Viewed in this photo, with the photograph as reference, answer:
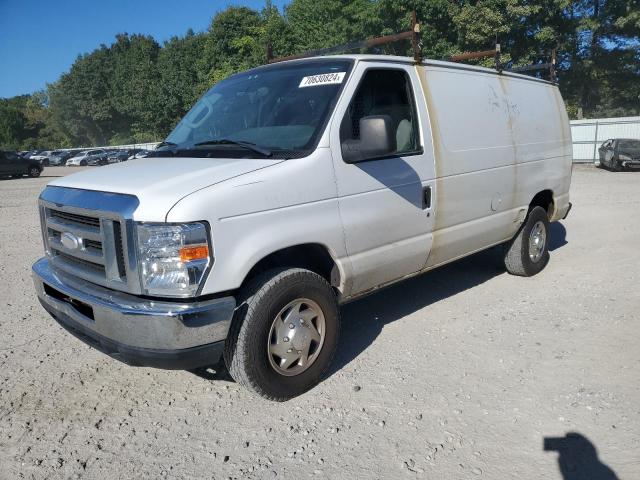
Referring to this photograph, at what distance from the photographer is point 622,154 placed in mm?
21172

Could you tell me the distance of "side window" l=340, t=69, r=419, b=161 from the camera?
3590 mm

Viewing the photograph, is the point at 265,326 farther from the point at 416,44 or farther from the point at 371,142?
the point at 416,44

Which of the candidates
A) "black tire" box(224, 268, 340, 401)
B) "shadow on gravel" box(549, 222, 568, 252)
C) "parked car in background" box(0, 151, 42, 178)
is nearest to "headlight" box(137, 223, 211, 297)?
"black tire" box(224, 268, 340, 401)

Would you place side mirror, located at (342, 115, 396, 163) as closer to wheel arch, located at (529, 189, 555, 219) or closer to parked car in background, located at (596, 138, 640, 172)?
wheel arch, located at (529, 189, 555, 219)

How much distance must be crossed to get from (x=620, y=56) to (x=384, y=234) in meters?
35.8

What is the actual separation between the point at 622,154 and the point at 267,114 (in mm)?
21905

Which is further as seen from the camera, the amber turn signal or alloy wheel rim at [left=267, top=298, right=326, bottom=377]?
alloy wheel rim at [left=267, top=298, right=326, bottom=377]

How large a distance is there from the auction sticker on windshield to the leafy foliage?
4700 millimetres

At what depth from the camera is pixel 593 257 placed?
680 cm

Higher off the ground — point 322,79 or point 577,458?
point 322,79

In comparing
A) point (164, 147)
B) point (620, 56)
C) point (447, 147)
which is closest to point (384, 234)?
point (447, 147)

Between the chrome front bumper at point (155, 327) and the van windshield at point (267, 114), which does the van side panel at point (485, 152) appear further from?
the chrome front bumper at point (155, 327)

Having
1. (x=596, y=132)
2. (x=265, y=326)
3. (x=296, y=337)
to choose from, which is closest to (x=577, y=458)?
(x=296, y=337)

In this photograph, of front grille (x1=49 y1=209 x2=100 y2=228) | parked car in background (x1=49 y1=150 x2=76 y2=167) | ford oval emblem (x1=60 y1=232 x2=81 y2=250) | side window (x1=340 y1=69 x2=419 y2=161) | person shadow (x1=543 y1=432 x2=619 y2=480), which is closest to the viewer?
person shadow (x1=543 y1=432 x2=619 y2=480)
